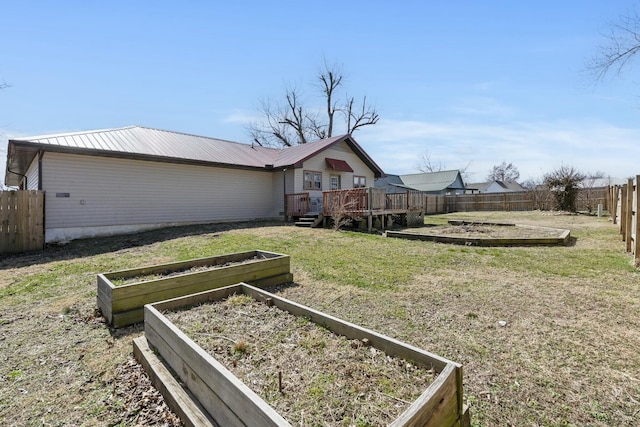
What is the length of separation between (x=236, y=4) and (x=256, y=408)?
39.3 feet

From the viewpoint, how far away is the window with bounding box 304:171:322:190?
16281 millimetres

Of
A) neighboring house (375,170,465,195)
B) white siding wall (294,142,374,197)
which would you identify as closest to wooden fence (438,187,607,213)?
white siding wall (294,142,374,197)

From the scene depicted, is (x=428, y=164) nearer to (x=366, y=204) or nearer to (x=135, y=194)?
(x=366, y=204)

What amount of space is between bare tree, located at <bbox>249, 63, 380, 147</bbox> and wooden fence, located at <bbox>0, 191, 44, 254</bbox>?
25.0 meters

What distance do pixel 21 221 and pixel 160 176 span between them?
4.76 m

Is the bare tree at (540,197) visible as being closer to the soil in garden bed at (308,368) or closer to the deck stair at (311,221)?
the deck stair at (311,221)

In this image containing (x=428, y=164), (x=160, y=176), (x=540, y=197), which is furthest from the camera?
(x=428, y=164)

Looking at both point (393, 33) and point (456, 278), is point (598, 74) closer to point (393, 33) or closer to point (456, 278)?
point (393, 33)

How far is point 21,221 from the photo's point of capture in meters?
8.59

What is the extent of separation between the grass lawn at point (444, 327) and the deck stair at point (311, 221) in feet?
18.5

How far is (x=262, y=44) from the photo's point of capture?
14211 millimetres

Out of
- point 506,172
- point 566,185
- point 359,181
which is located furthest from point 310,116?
point 506,172

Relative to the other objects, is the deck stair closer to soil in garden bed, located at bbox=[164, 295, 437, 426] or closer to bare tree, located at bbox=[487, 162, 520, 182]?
soil in garden bed, located at bbox=[164, 295, 437, 426]

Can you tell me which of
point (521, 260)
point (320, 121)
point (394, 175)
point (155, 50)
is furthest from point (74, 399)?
point (394, 175)
